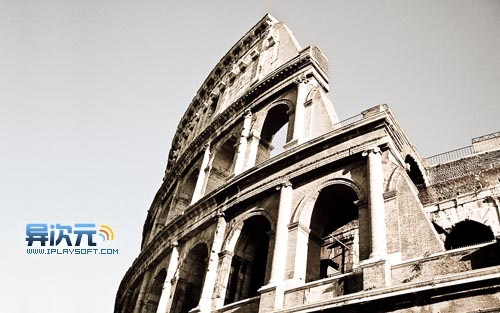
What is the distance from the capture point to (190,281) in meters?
13.8

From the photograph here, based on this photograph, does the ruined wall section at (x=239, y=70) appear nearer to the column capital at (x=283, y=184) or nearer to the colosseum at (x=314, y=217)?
the colosseum at (x=314, y=217)

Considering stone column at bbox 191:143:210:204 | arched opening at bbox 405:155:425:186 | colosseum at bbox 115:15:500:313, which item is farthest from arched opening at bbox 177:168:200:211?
arched opening at bbox 405:155:425:186

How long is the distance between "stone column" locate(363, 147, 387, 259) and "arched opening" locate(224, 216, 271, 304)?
11.1 feet

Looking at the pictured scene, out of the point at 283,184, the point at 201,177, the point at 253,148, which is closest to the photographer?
the point at 283,184

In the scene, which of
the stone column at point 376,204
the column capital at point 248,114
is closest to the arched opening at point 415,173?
the stone column at point 376,204

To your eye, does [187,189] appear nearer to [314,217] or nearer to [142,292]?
[142,292]

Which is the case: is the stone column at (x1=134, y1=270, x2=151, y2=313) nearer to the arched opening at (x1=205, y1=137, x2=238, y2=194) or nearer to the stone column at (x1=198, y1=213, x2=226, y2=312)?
the arched opening at (x1=205, y1=137, x2=238, y2=194)

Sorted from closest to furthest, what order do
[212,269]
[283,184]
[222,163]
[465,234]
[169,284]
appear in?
1. [283,184]
2. [212,269]
3. [465,234]
4. [169,284]
5. [222,163]

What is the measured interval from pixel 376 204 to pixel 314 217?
220cm

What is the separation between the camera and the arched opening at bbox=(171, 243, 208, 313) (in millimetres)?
13414

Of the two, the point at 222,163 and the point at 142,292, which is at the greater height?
the point at 222,163

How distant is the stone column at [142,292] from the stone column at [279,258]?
7501mm

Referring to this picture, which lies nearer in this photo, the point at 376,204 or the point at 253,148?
the point at 376,204

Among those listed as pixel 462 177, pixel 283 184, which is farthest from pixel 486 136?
pixel 283 184
